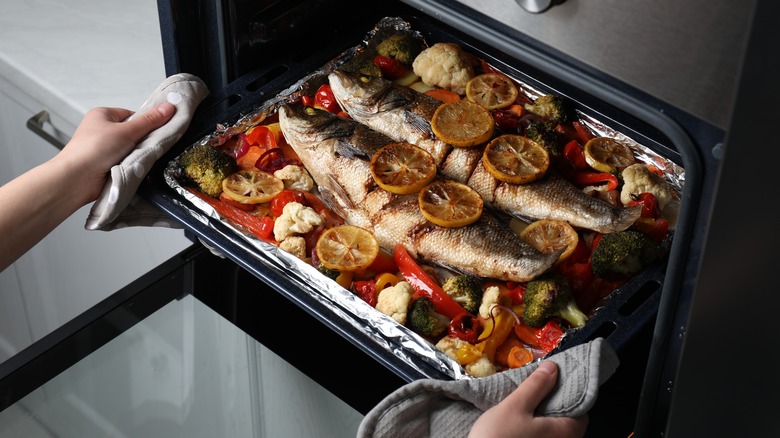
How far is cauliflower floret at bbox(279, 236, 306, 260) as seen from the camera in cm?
149

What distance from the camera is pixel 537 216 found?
153 centimetres

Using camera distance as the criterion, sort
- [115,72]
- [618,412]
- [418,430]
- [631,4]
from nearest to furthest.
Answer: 1. [631,4]
2. [418,430]
3. [618,412]
4. [115,72]

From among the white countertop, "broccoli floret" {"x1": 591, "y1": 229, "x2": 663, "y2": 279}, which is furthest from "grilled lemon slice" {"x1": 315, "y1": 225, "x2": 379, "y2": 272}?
the white countertop

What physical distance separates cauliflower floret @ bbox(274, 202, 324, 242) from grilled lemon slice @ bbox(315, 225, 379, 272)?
0.10 feet

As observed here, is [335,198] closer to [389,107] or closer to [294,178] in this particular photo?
[294,178]

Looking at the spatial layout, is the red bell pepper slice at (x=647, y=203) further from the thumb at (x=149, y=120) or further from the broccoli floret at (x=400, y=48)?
the thumb at (x=149, y=120)

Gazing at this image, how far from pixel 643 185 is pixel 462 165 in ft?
A: 0.95

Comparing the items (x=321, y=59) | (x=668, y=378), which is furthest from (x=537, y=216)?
(x=321, y=59)

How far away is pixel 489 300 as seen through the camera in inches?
55.3

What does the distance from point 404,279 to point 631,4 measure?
2.15ft

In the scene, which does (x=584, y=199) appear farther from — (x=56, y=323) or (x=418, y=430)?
(x=56, y=323)

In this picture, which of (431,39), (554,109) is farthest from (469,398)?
(431,39)

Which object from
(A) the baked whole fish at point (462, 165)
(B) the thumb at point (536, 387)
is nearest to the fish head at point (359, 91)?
(A) the baked whole fish at point (462, 165)

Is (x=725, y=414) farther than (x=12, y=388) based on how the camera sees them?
No
